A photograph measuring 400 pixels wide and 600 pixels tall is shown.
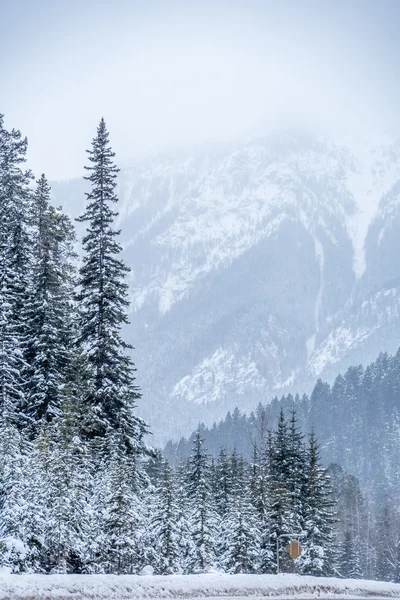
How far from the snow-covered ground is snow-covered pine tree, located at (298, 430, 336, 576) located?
1989 cm

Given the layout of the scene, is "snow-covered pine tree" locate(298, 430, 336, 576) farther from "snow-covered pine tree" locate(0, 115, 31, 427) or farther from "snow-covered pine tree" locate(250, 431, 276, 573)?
"snow-covered pine tree" locate(0, 115, 31, 427)

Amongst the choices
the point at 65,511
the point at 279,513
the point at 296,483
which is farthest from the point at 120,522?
the point at 296,483

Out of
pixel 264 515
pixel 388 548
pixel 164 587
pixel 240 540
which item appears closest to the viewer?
pixel 164 587

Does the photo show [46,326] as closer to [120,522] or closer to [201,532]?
[120,522]

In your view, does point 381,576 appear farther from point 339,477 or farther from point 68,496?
point 68,496

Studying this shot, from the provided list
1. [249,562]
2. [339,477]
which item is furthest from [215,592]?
[339,477]

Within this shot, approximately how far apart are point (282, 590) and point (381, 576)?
68.8 m

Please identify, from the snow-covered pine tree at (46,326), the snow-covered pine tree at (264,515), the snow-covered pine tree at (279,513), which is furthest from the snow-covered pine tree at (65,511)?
the snow-covered pine tree at (279,513)

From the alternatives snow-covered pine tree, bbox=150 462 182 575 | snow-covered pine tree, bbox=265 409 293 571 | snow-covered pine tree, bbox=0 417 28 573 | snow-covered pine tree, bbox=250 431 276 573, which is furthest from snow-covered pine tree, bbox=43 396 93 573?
snow-covered pine tree, bbox=265 409 293 571

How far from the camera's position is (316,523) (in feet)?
159

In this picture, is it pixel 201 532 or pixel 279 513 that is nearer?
pixel 201 532

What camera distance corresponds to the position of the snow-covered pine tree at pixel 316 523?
47.7 m

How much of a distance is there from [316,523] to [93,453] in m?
20.7

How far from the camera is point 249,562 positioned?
3950cm
